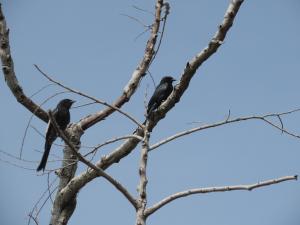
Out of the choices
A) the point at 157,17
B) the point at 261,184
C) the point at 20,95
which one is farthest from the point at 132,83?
the point at 261,184

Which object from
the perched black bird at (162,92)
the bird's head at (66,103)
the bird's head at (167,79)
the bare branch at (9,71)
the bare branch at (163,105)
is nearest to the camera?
the bare branch at (163,105)

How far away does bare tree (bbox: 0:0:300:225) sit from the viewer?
369 centimetres

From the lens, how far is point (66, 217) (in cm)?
684

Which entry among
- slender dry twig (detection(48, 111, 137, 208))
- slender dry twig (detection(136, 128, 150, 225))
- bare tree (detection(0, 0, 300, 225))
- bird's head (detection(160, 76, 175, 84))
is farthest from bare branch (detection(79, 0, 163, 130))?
slender dry twig (detection(48, 111, 137, 208))

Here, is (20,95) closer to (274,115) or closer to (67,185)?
(67,185)

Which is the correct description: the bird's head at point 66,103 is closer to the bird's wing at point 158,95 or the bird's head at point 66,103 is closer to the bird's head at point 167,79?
the bird's wing at point 158,95

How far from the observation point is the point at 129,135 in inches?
160

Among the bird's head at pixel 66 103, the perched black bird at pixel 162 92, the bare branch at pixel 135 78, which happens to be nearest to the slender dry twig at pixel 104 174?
the bare branch at pixel 135 78

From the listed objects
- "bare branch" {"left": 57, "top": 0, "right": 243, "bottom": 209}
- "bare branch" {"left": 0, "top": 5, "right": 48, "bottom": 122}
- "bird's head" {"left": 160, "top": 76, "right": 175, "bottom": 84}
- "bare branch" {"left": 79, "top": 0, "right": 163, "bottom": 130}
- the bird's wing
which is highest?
"bird's head" {"left": 160, "top": 76, "right": 175, "bottom": 84}

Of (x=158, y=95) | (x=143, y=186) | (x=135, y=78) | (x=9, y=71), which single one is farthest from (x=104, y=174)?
(x=158, y=95)

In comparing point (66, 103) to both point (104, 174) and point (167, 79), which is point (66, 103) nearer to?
point (167, 79)

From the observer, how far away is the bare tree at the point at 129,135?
145 inches

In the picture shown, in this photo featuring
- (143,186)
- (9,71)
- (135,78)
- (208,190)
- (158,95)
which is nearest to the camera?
(208,190)

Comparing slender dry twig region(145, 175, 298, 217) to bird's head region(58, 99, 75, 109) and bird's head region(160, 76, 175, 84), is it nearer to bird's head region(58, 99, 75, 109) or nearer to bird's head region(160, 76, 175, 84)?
bird's head region(58, 99, 75, 109)
